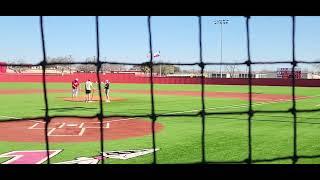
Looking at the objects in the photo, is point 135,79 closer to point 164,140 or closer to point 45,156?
point 164,140

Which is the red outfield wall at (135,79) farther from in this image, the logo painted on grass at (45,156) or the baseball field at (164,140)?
the logo painted on grass at (45,156)

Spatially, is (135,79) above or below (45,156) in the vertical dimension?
above

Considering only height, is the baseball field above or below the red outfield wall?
below

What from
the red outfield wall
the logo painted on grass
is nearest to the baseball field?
the logo painted on grass

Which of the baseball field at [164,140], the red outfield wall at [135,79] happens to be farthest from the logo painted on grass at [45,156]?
the red outfield wall at [135,79]

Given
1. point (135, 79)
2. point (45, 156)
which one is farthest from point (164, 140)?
point (135, 79)

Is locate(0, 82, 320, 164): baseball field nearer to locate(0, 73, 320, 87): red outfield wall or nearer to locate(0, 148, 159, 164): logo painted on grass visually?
locate(0, 148, 159, 164): logo painted on grass
